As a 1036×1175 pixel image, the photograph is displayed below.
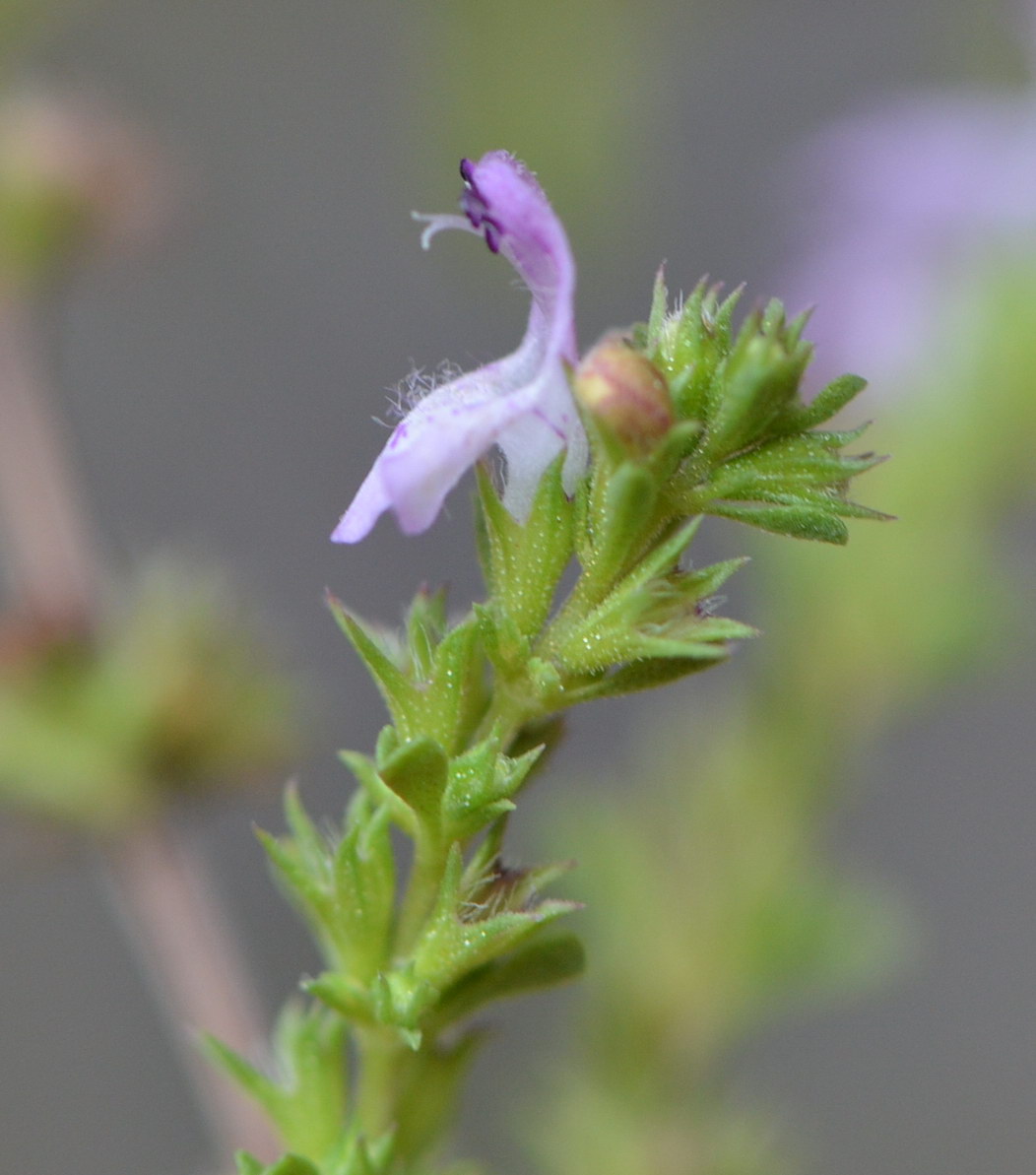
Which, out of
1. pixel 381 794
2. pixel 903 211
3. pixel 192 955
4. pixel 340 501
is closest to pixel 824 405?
pixel 381 794

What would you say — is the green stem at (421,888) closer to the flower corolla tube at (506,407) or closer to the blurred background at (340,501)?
the flower corolla tube at (506,407)

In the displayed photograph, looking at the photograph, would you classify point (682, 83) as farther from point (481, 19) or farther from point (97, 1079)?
point (97, 1079)

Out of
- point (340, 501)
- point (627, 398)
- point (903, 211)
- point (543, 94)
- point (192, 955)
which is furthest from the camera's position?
point (340, 501)

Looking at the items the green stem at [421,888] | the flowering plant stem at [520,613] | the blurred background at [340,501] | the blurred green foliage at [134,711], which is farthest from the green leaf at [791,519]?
the blurred background at [340,501]

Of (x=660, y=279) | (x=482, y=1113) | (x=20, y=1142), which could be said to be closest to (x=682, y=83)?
(x=482, y=1113)

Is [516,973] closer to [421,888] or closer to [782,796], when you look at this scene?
[421,888]
